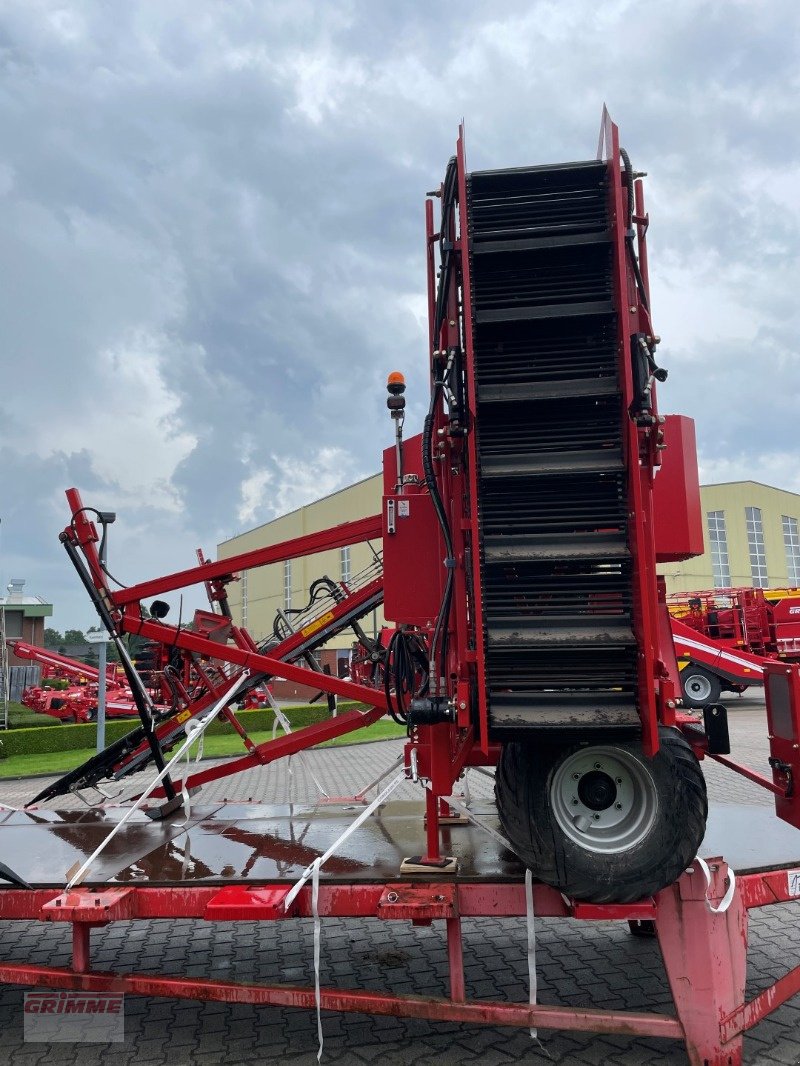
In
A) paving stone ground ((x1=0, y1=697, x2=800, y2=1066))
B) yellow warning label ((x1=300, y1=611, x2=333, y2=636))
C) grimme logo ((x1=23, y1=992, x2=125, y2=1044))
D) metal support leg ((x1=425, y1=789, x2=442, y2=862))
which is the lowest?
paving stone ground ((x1=0, y1=697, x2=800, y2=1066))

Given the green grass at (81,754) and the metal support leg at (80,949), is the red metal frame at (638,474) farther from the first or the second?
the green grass at (81,754)

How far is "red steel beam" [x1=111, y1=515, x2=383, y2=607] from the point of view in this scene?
16.2 ft

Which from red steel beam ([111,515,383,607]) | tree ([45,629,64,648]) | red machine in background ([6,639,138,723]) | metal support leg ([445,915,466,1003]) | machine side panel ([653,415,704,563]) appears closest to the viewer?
metal support leg ([445,915,466,1003])

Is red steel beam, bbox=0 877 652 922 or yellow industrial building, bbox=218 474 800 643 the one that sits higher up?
yellow industrial building, bbox=218 474 800 643

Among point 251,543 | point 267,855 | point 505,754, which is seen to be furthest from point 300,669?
point 251,543

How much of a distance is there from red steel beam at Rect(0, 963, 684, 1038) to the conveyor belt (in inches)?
46.6

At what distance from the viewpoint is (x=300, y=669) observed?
4766mm

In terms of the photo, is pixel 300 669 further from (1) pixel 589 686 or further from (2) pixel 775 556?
(2) pixel 775 556

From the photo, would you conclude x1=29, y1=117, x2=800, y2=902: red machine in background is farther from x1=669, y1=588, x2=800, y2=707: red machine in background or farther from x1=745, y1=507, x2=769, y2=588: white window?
x1=745, y1=507, x2=769, y2=588: white window

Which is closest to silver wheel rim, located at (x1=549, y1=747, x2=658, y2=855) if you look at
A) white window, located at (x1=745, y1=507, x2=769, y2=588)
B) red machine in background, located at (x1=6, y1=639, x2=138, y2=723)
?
red machine in background, located at (x1=6, y1=639, x2=138, y2=723)

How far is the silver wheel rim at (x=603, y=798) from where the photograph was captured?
128 inches

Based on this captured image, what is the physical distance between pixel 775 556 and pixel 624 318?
4437 cm

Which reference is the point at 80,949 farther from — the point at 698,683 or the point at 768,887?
the point at 698,683

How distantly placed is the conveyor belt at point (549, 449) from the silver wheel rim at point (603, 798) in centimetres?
30
